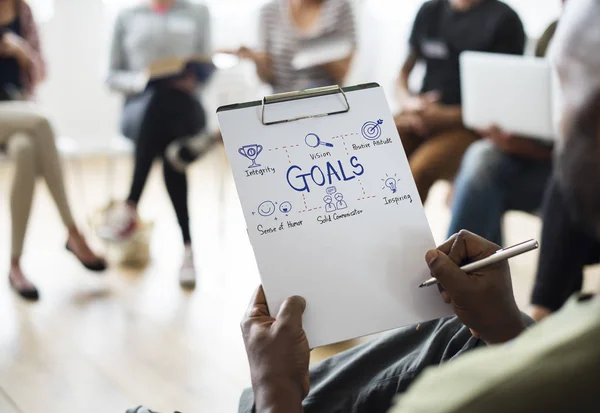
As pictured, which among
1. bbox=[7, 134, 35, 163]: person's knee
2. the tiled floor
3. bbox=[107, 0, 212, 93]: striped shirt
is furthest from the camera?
bbox=[107, 0, 212, 93]: striped shirt

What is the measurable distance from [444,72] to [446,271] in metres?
1.51

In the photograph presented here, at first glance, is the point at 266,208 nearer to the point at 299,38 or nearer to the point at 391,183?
the point at 391,183

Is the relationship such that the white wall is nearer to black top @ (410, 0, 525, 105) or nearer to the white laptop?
black top @ (410, 0, 525, 105)

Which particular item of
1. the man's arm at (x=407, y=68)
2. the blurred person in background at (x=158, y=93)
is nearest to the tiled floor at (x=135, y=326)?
the blurred person in background at (x=158, y=93)

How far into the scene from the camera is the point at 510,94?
6.15 feet

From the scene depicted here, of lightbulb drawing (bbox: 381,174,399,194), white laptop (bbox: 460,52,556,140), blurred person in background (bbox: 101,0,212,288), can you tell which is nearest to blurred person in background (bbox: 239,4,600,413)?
lightbulb drawing (bbox: 381,174,399,194)

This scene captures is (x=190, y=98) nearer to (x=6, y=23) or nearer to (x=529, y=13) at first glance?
(x=6, y=23)

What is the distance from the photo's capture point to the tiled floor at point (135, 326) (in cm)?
165

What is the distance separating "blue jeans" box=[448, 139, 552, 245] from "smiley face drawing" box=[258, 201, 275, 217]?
1.03 metres

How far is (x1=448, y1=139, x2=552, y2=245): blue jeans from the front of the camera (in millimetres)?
1877

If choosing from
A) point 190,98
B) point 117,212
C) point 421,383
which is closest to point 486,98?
point 190,98

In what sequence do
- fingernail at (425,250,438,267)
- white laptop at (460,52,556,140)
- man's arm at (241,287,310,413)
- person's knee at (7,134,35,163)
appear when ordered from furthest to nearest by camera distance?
person's knee at (7,134,35,163)
white laptop at (460,52,556,140)
fingernail at (425,250,438,267)
man's arm at (241,287,310,413)

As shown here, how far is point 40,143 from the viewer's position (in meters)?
2.24

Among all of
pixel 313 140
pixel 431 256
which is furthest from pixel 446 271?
pixel 313 140
